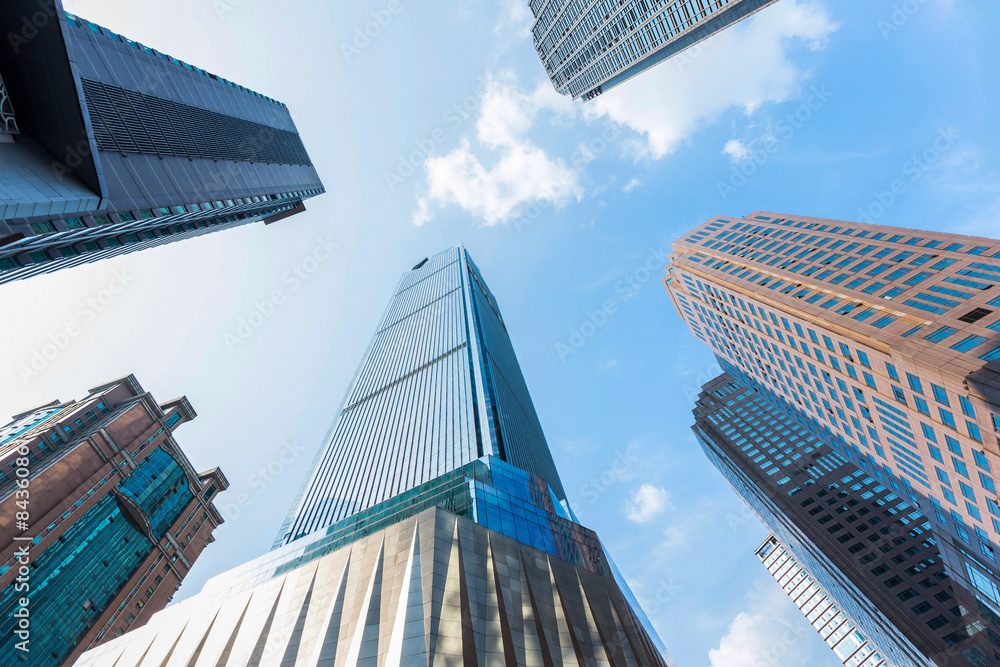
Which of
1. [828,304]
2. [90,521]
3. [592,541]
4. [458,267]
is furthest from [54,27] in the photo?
[458,267]

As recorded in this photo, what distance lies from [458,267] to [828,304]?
123126mm

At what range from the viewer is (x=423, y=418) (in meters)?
78.8

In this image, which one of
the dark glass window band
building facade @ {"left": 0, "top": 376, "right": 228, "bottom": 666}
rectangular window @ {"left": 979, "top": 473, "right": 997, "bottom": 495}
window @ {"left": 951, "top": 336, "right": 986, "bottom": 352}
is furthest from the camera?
building facade @ {"left": 0, "top": 376, "right": 228, "bottom": 666}

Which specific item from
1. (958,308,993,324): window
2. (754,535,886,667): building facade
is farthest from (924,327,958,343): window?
(754,535,886,667): building facade

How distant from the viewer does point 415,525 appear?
36.2 meters

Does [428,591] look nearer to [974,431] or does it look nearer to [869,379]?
[974,431]

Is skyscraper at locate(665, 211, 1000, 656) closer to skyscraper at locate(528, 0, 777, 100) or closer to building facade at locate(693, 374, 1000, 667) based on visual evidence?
building facade at locate(693, 374, 1000, 667)

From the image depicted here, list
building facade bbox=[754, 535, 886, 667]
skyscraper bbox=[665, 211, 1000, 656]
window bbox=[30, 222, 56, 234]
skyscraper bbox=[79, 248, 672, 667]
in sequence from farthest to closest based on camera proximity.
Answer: building facade bbox=[754, 535, 886, 667]
skyscraper bbox=[665, 211, 1000, 656]
skyscraper bbox=[79, 248, 672, 667]
window bbox=[30, 222, 56, 234]

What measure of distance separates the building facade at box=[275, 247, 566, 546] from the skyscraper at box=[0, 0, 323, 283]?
40.1 meters

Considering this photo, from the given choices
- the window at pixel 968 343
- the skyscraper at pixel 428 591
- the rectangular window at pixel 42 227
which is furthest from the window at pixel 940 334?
the rectangular window at pixel 42 227

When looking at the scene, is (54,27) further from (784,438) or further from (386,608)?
(784,438)

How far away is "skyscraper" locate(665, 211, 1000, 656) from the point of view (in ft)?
127

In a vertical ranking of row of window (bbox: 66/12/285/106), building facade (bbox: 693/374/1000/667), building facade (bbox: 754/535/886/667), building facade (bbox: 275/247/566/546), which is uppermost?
row of window (bbox: 66/12/285/106)

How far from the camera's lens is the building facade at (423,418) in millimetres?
65562
